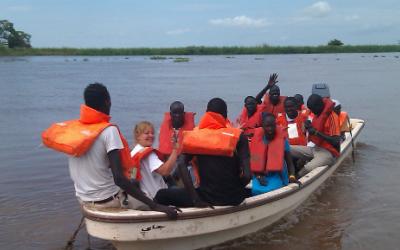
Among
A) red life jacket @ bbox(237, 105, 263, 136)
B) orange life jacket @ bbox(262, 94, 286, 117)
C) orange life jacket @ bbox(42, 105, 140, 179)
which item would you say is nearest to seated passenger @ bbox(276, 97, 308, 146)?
red life jacket @ bbox(237, 105, 263, 136)

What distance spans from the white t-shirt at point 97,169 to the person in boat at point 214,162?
632 mm

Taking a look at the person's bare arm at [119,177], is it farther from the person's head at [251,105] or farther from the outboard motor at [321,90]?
the outboard motor at [321,90]

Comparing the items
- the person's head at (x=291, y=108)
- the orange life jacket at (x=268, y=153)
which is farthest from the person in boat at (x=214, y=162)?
the person's head at (x=291, y=108)

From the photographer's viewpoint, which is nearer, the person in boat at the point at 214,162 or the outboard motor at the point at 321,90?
the person in boat at the point at 214,162

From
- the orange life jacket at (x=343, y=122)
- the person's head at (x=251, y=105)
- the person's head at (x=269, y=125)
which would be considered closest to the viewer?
the person's head at (x=269, y=125)

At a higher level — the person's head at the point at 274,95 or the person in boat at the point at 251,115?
the person's head at the point at 274,95

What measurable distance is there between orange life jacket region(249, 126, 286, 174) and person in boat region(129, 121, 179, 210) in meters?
1.51

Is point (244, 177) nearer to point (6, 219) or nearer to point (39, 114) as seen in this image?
point (6, 219)

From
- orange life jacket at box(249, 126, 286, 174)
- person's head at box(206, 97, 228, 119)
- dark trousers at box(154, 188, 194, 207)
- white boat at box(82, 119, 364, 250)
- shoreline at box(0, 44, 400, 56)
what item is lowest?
shoreline at box(0, 44, 400, 56)

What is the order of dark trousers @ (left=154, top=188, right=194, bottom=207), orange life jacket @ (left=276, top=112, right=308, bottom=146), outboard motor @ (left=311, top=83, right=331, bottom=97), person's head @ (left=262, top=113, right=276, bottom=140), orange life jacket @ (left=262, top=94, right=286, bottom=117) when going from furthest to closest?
outboard motor @ (left=311, top=83, right=331, bottom=97)
orange life jacket @ (left=262, top=94, right=286, bottom=117)
orange life jacket @ (left=276, top=112, right=308, bottom=146)
person's head @ (left=262, top=113, right=276, bottom=140)
dark trousers @ (left=154, top=188, right=194, bottom=207)

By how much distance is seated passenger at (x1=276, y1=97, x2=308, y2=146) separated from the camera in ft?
26.2

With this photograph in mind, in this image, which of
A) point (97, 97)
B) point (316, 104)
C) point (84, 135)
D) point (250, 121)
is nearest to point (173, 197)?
point (84, 135)

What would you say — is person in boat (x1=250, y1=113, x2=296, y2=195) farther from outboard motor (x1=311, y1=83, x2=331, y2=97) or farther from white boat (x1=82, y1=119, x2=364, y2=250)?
outboard motor (x1=311, y1=83, x2=331, y2=97)

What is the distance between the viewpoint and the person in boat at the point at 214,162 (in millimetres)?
4855
